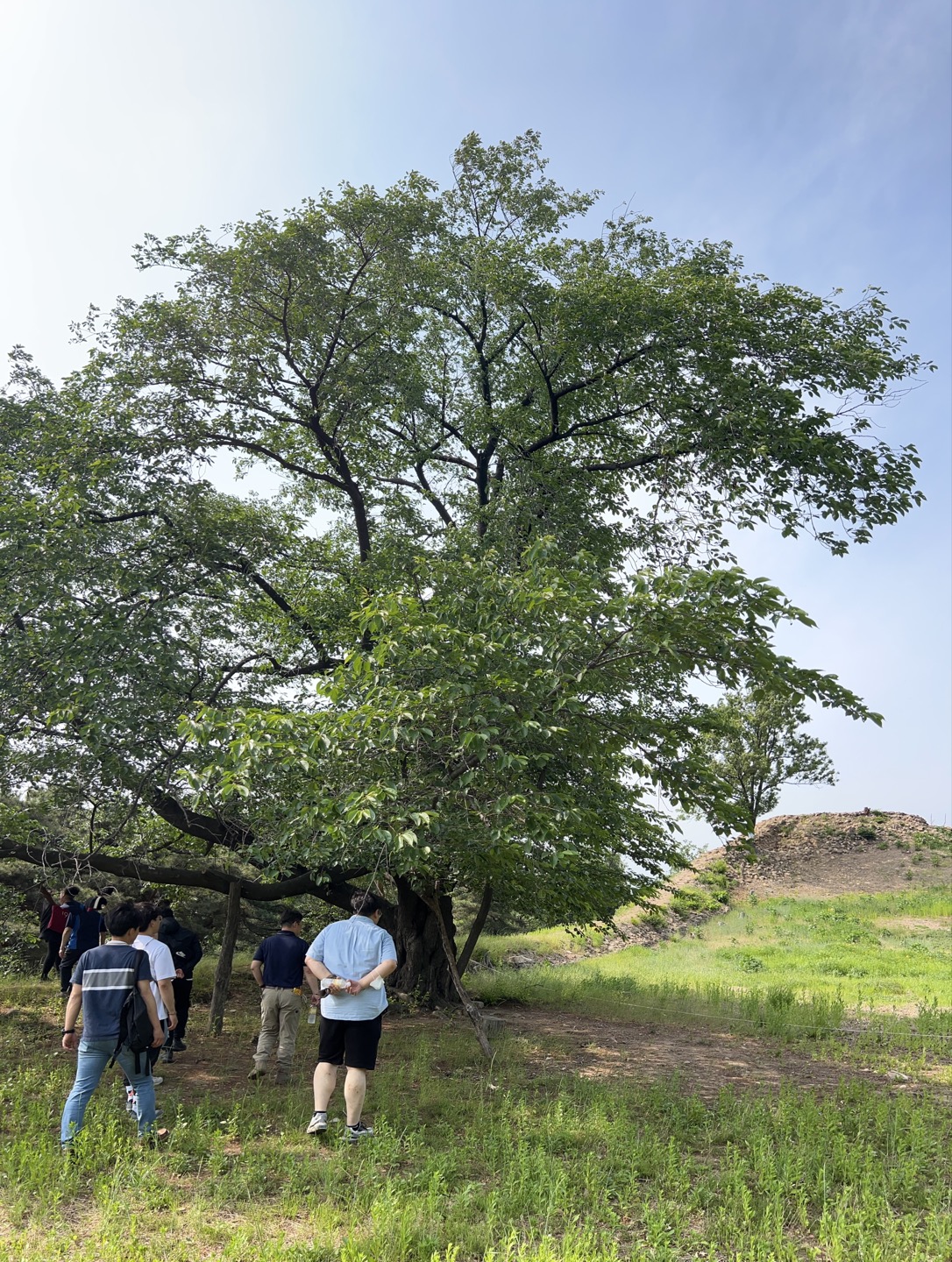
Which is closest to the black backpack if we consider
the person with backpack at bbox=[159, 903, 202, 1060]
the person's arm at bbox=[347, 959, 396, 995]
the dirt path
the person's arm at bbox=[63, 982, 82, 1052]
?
the person's arm at bbox=[63, 982, 82, 1052]

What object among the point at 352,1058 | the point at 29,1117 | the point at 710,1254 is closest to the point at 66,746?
the point at 29,1117

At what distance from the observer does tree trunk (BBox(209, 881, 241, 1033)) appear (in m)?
11.4

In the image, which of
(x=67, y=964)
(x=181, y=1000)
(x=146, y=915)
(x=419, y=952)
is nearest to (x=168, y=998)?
(x=146, y=915)

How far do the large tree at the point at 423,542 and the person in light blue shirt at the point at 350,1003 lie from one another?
77cm

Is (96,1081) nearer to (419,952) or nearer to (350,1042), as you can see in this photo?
(350,1042)

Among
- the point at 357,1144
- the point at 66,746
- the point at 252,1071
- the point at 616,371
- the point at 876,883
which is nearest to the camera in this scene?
the point at 357,1144

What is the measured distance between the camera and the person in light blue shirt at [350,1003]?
6324mm

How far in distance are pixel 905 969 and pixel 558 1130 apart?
16047mm

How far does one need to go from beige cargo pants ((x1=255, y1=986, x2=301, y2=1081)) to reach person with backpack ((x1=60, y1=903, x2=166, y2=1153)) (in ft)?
6.90

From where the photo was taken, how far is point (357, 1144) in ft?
19.8

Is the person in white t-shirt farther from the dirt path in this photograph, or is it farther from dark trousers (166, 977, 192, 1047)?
the dirt path

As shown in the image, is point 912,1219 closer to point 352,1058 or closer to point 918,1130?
point 918,1130

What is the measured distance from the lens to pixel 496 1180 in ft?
18.1

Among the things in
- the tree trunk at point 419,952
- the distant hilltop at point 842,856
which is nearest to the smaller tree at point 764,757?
the distant hilltop at point 842,856
